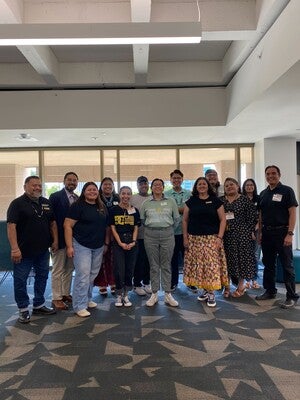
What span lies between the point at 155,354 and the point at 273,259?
6.47ft

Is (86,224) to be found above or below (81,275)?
above

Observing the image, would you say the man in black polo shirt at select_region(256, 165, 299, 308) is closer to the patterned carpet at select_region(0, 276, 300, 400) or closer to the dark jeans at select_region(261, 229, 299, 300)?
the dark jeans at select_region(261, 229, 299, 300)

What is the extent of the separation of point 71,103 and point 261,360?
422cm

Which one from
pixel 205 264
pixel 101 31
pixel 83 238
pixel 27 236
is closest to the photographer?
pixel 101 31

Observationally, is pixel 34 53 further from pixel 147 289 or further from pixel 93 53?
pixel 147 289

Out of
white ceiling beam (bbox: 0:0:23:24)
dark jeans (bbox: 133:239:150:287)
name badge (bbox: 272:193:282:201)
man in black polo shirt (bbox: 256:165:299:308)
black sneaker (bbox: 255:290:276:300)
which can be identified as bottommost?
black sneaker (bbox: 255:290:276:300)

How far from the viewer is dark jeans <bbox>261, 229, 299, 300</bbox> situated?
374cm

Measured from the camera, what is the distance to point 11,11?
2.96 metres

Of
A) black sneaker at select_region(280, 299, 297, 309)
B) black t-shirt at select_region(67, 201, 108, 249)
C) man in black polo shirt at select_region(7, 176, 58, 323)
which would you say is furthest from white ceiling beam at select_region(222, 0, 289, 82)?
black sneaker at select_region(280, 299, 297, 309)

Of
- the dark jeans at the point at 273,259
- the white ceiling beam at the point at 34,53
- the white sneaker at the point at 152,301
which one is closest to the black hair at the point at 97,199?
the white sneaker at the point at 152,301

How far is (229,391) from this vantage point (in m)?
2.13

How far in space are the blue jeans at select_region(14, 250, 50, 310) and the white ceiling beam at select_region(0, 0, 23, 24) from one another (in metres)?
2.25

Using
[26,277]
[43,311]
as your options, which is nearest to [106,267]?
[43,311]

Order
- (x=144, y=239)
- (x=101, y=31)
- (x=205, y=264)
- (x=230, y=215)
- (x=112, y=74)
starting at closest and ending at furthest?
1. (x=101, y=31)
2. (x=205, y=264)
3. (x=144, y=239)
4. (x=230, y=215)
5. (x=112, y=74)
